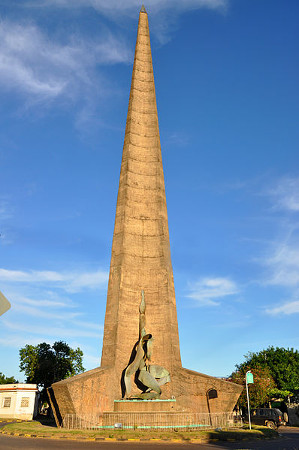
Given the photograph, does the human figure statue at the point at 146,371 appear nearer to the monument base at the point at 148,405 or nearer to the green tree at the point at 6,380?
the monument base at the point at 148,405

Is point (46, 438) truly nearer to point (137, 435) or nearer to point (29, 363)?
point (137, 435)

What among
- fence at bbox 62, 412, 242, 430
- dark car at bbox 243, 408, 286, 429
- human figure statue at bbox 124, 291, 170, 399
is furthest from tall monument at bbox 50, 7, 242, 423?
dark car at bbox 243, 408, 286, 429

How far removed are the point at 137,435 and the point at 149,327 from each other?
41.0 ft

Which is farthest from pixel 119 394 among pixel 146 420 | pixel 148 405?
pixel 146 420

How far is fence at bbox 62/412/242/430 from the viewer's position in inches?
825

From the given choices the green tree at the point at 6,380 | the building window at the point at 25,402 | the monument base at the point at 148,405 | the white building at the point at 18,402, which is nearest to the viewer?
the monument base at the point at 148,405

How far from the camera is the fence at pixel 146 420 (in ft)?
68.7

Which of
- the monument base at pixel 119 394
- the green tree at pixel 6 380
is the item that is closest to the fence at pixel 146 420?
the monument base at pixel 119 394

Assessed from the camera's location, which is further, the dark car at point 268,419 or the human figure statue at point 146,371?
the dark car at point 268,419

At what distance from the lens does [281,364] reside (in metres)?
52.8

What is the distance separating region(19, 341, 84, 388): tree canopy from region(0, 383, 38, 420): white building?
9.72m

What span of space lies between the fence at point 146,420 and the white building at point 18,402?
1893 cm

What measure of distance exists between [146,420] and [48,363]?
107 ft

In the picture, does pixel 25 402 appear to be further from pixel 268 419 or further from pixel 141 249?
pixel 268 419
